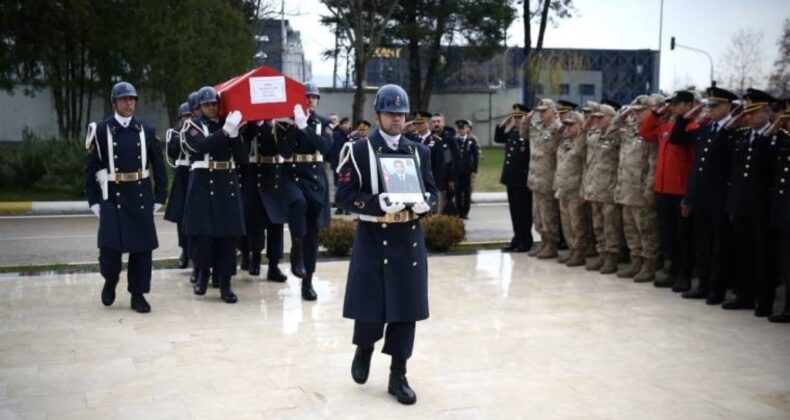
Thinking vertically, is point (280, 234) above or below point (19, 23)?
below

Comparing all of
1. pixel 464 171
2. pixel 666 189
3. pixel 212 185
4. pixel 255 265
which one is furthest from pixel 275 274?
pixel 464 171

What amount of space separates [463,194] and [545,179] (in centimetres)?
574

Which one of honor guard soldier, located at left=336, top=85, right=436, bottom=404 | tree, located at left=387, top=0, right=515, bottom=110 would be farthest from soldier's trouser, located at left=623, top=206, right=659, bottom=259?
tree, located at left=387, top=0, right=515, bottom=110

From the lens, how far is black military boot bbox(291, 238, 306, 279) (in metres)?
9.30

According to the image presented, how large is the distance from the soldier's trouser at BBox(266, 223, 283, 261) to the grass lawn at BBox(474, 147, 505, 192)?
13.3m

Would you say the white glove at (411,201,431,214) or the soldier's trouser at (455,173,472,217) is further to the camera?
the soldier's trouser at (455,173,472,217)

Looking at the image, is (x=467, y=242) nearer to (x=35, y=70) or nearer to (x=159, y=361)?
(x=159, y=361)

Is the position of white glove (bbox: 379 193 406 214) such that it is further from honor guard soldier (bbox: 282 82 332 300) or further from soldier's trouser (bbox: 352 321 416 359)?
honor guard soldier (bbox: 282 82 332 300)

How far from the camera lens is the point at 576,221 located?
36.6ft

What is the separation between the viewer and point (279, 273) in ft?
33.3

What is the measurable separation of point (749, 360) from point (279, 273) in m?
5.05

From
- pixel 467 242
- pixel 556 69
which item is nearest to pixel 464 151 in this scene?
pixel 467 242

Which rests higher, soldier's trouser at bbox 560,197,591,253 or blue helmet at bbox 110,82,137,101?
blue helmet at bbox 110,82,137,101

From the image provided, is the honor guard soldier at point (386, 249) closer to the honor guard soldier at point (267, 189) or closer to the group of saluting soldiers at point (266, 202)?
the group of saluting soldiers at point (266, 202)
